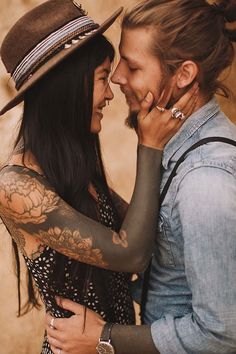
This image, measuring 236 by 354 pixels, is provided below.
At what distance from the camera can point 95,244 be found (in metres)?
1.48

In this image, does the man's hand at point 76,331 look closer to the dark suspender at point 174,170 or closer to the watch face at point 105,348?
the watch face at point 105,348

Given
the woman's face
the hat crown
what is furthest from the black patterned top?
the hat crown

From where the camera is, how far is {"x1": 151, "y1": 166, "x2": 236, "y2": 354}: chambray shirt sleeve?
4.34 ft

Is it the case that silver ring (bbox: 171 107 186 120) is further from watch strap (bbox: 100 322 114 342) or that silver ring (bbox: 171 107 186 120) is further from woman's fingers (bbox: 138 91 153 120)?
watch strap (bbox: 100 322 114 342)

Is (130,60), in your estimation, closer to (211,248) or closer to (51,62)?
(51,62)

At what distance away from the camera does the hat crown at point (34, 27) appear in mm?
1561

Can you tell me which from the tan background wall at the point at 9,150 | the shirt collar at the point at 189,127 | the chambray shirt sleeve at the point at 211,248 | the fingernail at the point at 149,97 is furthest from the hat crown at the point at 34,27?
the tan background wall at the point at 9,150

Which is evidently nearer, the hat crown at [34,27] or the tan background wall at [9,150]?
the hat crown at [34,27]

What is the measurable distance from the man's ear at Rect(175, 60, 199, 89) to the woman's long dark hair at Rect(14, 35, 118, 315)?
0.72 ft

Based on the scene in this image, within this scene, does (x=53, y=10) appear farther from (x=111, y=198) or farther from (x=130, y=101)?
(x=111, y=198)

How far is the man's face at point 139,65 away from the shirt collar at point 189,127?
12 centimetres

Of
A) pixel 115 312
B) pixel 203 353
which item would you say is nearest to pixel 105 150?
pixel 115 312

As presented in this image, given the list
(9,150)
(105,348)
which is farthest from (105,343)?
(9,150)

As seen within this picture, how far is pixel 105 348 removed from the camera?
60.7 inches
